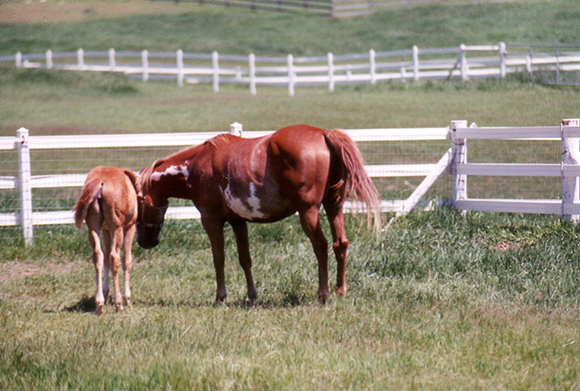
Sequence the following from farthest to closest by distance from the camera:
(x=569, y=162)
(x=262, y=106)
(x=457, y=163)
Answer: (x=262, y=106) < (x=457, y=163) < (x=569, y=162)

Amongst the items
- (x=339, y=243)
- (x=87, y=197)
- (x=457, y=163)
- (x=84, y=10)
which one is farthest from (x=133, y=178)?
(x=84, y=10)

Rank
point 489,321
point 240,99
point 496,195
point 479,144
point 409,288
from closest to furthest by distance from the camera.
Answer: point 489,321 → point 409,288 → point 496,195 → point 479,144 → point 240,99

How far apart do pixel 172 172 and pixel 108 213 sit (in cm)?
78

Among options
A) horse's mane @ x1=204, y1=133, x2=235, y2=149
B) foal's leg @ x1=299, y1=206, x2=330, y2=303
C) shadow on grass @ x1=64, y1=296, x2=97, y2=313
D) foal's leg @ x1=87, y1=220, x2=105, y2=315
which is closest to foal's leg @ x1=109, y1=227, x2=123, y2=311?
foal's leg @ x1=87, y1=220, x2=105, y2=315

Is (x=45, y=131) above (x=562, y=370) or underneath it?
above

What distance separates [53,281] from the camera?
750cm

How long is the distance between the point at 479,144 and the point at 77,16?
135 feet

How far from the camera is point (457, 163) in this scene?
951 cm

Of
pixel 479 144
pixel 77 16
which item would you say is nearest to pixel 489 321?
pixel 479 144

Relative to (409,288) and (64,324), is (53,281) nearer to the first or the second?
(64,324)

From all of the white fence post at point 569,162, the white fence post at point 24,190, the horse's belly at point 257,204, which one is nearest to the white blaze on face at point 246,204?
the horse's belly at point 257,204

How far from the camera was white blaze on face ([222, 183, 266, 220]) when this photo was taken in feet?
20.4

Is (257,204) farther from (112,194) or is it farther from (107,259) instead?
(107,259)

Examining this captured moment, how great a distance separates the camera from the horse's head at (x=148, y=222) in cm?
688
